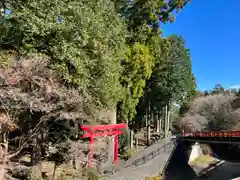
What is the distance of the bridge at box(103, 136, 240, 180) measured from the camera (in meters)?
16.4

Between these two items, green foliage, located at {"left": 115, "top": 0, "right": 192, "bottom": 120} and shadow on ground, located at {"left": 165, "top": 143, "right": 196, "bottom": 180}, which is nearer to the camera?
shadow on ground, located at {"left": 165, "top": 143, "right": 196, "bottom": 180}

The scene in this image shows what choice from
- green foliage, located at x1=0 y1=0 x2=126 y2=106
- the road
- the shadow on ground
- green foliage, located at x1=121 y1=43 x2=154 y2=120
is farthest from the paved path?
green foliage, located at x1=0 y1=0 x2=126 y2=106

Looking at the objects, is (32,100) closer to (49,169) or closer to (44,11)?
(44,11)

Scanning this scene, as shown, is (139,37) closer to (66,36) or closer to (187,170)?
(66,36)

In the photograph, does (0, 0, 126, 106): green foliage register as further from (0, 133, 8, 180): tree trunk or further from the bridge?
the bridge

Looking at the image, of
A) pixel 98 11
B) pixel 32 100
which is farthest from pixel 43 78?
pixel 98 11

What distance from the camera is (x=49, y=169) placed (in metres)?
13.6

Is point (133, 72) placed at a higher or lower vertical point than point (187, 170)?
higher

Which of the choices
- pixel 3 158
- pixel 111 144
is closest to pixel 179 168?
A: pixel 111 144

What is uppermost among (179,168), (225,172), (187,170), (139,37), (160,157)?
(139,37)

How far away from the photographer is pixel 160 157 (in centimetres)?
2134

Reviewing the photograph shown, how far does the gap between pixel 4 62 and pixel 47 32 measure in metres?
2.12

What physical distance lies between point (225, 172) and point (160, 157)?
6.30m

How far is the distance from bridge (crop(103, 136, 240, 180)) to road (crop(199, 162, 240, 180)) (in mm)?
2131
